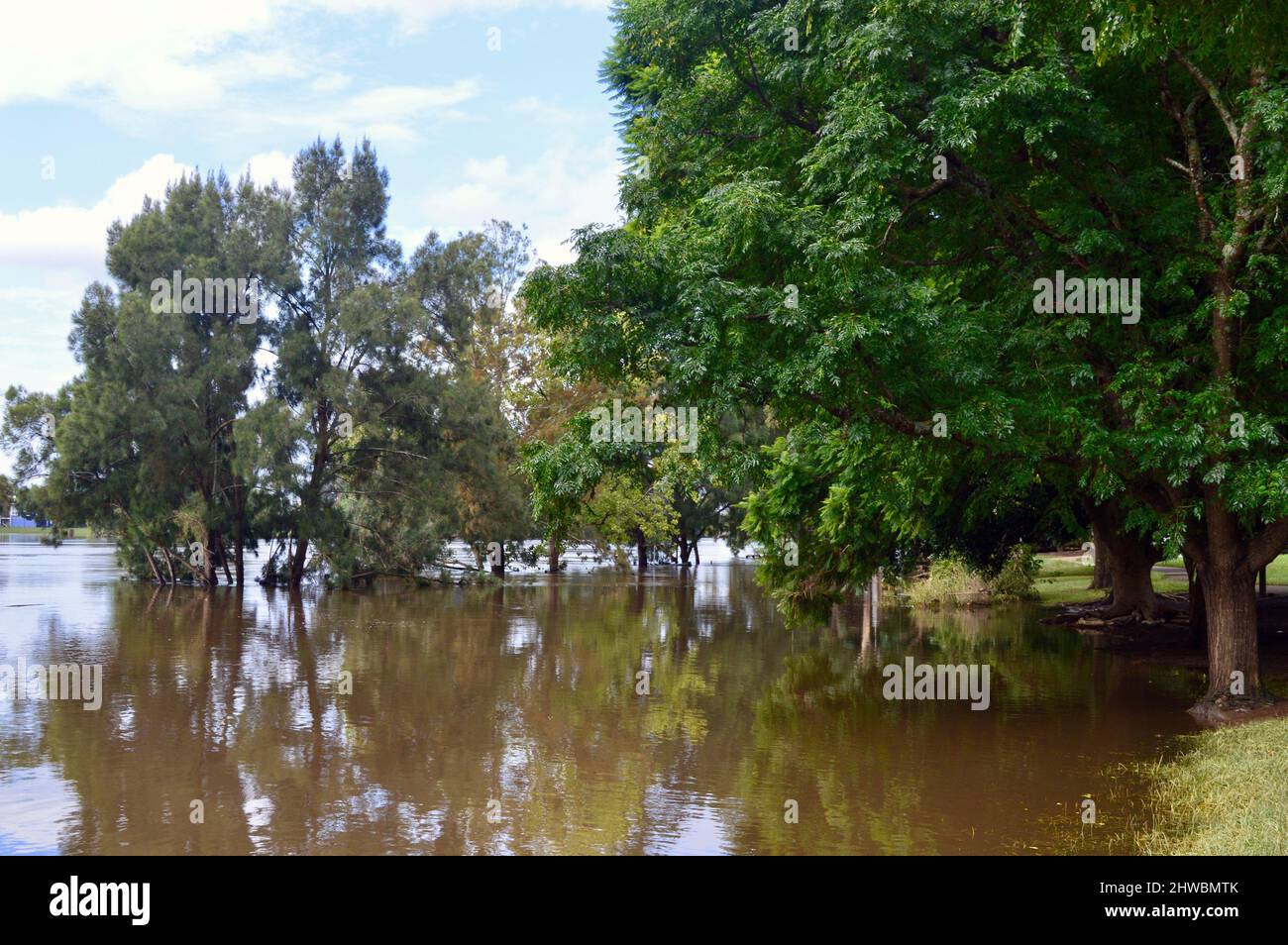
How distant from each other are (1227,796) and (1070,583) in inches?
1504

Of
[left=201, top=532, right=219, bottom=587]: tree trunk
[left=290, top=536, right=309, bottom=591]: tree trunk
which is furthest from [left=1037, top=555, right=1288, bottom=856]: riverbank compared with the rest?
[left=201, top=532, right=219, bottom=587]: tree trunk

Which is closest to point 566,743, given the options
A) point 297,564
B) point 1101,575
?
point 1101,575

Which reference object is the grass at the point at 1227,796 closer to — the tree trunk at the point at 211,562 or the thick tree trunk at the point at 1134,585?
the thick tree trunk at the point at 1134,585

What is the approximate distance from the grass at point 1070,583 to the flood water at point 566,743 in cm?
915

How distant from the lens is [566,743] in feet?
55.8

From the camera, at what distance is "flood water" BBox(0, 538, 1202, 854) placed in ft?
39.5

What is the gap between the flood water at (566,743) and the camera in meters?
12.0

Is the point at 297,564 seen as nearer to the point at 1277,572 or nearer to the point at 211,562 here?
the point at 211,562

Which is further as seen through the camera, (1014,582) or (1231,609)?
(1014,582)

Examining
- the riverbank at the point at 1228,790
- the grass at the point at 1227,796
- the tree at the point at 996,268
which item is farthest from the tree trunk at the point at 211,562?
the grass at the point at 1227,796

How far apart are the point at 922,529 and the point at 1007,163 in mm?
7262

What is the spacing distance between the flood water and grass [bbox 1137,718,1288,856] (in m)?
0.48

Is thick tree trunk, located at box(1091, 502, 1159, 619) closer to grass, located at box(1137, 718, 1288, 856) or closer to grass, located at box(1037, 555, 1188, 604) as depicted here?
grass, located at box(1037, 555, 1188, 604)

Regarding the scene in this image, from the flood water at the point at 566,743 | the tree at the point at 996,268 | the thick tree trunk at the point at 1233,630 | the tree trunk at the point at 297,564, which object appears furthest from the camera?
the tree trunk at the point at 297,564
